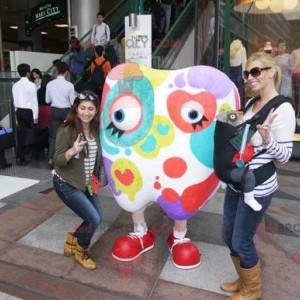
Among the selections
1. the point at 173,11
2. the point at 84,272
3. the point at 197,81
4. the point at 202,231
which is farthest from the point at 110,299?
the point at 173,11

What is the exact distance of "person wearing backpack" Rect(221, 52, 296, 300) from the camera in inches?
85.0

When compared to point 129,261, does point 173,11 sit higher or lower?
higher

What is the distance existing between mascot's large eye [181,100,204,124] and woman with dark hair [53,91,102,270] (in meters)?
0.73

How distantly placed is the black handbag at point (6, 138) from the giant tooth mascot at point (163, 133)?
12.4ft

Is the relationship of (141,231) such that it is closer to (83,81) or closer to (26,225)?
(26,225)

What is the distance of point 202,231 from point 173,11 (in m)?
8.41

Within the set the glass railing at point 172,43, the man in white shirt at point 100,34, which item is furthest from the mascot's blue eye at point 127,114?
the man in white shirt at point 100,34

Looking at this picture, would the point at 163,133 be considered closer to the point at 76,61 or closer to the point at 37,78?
the point at 37,78

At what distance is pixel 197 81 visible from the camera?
272 cm

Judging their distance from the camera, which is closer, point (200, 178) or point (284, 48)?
point (200, 178)

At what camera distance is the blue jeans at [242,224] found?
2.36m

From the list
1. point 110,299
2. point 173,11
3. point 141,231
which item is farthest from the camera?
point 173,11

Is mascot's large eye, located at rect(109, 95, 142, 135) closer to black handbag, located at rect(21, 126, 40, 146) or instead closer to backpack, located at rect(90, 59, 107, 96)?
black handbag, located at rect(21, 126, 40, 146)

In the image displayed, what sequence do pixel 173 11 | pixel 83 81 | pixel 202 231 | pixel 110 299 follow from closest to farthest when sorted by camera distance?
pixel 110 299 < pixel 202 231 < pixel 83 81 < pixel 173 11
